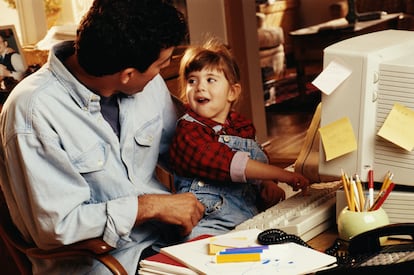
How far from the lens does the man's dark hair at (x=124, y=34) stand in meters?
1.81

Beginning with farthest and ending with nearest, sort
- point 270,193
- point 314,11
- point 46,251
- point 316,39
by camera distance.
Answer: point 314,11
point 316,39
point 270,193
point 46,251

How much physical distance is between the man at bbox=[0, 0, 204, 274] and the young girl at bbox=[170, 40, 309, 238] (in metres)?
0.16

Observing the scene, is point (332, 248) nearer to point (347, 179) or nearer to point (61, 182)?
point (347, 179)

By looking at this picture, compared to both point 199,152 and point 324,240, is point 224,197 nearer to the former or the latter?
point 199,152

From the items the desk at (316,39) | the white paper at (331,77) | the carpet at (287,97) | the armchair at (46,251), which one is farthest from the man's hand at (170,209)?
the desk at (316,39)

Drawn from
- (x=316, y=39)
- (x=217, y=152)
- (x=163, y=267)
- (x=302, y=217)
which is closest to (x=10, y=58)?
(x=217, y=152)

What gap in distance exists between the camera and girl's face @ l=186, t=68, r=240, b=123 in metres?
2.21

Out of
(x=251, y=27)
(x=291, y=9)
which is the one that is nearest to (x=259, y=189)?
(x=251, y=27)

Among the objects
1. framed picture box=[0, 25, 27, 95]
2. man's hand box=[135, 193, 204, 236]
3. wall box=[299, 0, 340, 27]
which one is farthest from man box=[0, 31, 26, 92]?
wall box=[299, 0, 340, 27]

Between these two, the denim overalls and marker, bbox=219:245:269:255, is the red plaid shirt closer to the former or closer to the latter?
the denim overalls

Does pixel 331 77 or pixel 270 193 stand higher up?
pixel 331 77

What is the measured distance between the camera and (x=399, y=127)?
173 centimetres

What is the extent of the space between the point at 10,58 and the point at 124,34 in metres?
1.55

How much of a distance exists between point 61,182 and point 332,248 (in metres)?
0.65
